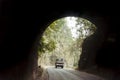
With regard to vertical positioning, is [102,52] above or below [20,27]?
below

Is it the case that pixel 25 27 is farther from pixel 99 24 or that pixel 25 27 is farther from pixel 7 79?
pixel 99 24

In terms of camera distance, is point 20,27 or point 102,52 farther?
point 102,52

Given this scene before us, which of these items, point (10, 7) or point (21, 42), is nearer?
point (10, 7)

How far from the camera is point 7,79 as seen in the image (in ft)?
35.0

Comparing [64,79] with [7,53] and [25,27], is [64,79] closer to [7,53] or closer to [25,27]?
[25,27]

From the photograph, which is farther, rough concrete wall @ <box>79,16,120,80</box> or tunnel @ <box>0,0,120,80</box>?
rough concrete wall @ <box>79,16,120,80</box>

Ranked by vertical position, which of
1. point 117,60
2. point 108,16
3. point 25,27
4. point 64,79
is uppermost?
point 108,16

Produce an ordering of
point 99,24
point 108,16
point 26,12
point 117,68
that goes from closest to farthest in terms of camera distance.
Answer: point 26,12 → point 108,16 → point 117,68 → point 99,24

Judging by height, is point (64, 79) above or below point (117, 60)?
below

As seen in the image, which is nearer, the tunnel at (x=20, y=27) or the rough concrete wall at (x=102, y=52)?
the tunnel at (x=20, y=27)

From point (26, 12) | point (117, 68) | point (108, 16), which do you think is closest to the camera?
point (26, 12)

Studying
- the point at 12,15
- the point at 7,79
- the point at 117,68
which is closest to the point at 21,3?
the point at 12,15

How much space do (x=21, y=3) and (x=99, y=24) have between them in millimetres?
10906

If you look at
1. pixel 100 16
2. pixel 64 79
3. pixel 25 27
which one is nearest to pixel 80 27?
pixel 64 79
